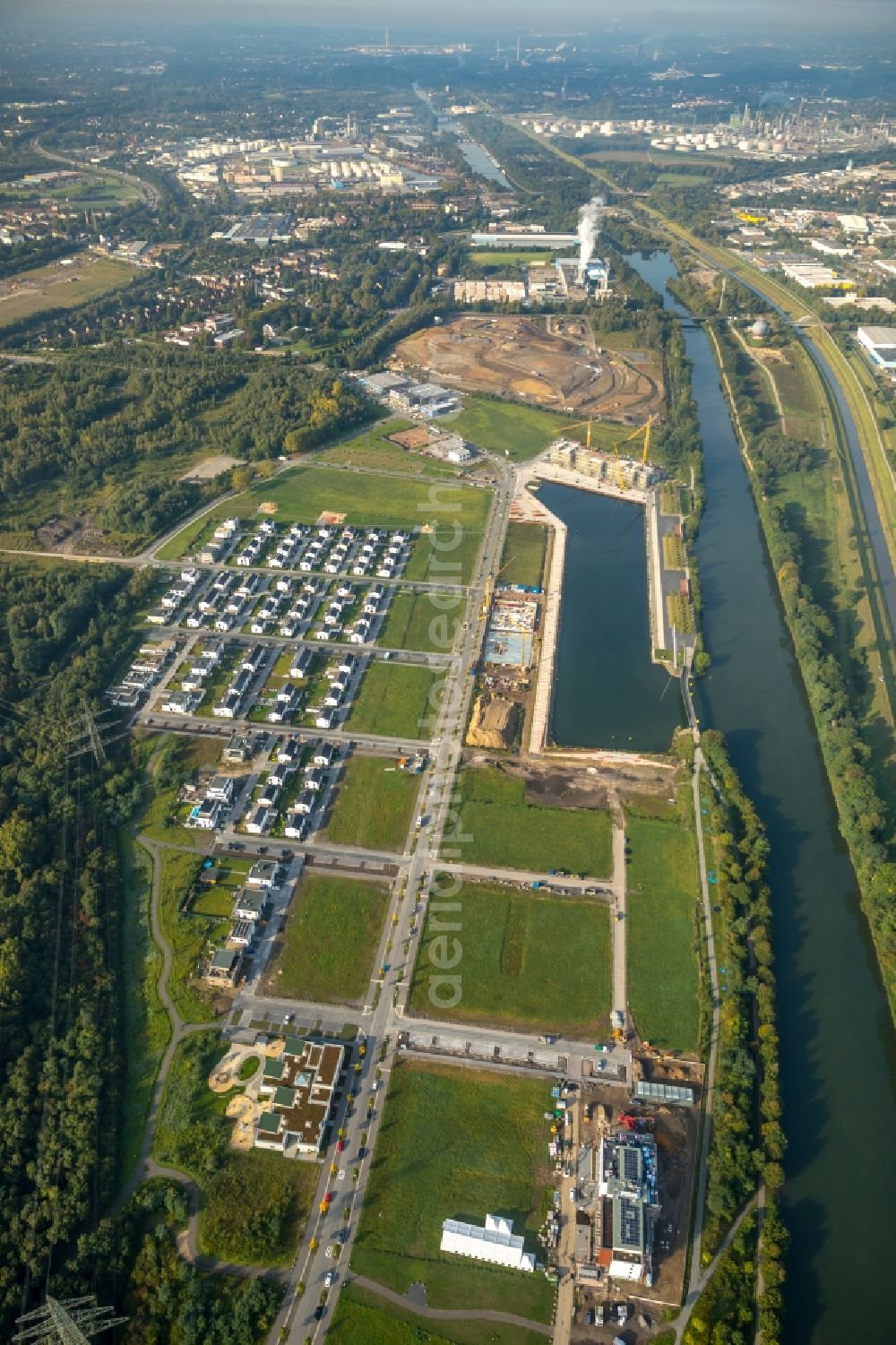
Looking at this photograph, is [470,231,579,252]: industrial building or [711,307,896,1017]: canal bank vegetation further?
[470,231,579,252]: industrial building

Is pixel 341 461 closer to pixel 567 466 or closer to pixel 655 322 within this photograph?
pixel 567 466

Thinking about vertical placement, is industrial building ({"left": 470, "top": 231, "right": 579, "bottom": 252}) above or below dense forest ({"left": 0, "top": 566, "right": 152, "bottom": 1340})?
above

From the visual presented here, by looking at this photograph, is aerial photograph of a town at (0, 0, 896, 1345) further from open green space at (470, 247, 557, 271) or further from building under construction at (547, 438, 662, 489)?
open green space at (470, 247, 557, 271)

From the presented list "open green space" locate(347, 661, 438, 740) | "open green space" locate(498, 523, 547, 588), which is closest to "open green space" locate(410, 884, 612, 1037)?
"open green space" locate(347, 661, 438, 740)

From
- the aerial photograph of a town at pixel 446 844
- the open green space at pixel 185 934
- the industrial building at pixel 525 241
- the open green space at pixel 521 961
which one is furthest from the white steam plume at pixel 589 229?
the open green space at pixel 185 934

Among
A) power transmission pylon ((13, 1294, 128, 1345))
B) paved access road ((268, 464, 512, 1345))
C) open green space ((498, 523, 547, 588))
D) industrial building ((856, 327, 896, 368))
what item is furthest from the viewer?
industrial building ((856, 327, 896, 368))

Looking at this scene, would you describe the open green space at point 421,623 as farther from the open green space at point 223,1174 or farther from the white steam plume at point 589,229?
the white steam plume at point 589,229
